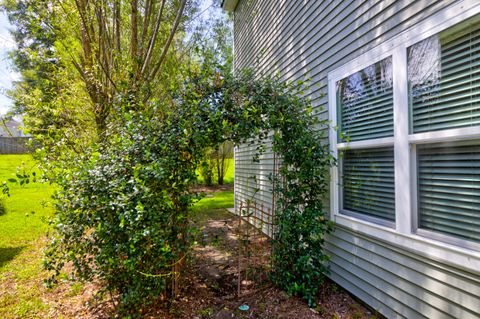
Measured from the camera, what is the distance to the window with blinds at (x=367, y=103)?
8.14 ft

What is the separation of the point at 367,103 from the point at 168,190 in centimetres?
222

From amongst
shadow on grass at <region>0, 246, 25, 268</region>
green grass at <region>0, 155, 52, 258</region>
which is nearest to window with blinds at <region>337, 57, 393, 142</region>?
green grass at <region>0, 155, 52, 258</region>

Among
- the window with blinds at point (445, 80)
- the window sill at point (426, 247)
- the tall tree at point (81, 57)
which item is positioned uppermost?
the tall tree at point (81, 57)

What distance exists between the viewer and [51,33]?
489 cm

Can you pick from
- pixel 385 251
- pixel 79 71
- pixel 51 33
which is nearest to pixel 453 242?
pixel 385 251

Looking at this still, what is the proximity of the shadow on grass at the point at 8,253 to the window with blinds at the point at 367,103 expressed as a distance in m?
5.67

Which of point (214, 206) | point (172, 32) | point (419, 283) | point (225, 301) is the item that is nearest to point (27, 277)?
point (225, 301)

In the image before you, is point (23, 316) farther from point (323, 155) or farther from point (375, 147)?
point (375, 147)

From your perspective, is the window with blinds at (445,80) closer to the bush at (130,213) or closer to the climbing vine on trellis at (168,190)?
the climbing vine on trellis at (168,190)

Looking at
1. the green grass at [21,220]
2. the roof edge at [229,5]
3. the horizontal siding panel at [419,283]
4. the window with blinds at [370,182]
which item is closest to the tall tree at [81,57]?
the green grass at [21,220]

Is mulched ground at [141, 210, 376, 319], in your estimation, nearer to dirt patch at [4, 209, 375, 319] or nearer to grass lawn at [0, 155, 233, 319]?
dirt patch at [4, 209, 375, 319]

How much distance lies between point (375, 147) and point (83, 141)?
462 cm

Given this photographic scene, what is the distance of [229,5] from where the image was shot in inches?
308

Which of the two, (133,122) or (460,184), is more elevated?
(133,122)
